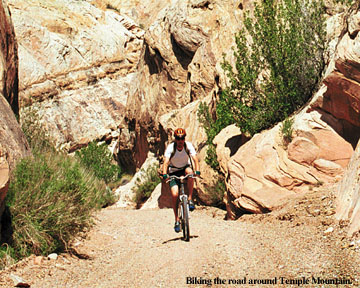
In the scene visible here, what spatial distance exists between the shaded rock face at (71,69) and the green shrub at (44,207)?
34.4 meters

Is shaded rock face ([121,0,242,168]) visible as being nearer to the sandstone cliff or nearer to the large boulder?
the sandstone cliff

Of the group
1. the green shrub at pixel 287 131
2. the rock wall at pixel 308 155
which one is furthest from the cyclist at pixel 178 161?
the green shrub at pixel 287 131

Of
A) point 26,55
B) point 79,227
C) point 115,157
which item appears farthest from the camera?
point 26,55

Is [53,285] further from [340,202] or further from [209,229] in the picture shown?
[340,202]

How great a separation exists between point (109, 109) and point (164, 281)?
44.1 meters

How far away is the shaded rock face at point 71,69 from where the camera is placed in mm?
46875

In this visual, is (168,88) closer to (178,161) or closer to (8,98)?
(8,98)

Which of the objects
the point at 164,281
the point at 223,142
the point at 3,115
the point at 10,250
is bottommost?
the point at 223,142

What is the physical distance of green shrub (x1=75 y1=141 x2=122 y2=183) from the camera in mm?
36781

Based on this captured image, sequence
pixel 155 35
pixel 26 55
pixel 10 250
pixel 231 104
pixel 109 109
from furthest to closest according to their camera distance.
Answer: pixel 109 109, pixel 26 55, pixel 155 35, pixel 231 104, pixel 10 250

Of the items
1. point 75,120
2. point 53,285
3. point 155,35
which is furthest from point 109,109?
point 53,285

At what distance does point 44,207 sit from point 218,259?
374cm

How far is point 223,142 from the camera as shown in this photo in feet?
59.0

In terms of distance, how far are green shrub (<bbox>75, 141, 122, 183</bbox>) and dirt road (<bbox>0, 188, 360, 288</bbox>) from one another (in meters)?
25.6
